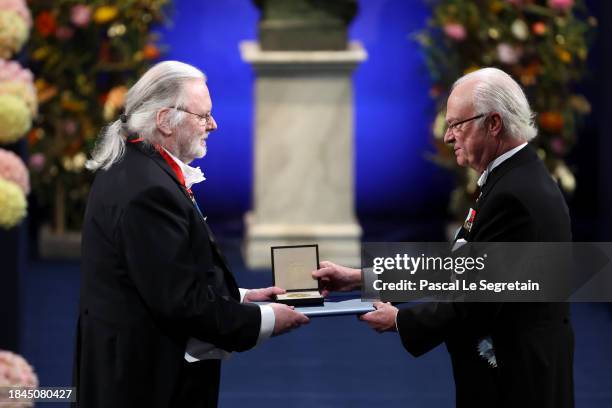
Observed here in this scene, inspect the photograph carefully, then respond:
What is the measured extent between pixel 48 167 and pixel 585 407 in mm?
4507

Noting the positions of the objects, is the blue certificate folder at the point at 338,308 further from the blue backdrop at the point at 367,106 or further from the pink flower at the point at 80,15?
the blue backdrop at the point at 367,106

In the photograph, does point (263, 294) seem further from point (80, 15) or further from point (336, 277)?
point (80, 15)

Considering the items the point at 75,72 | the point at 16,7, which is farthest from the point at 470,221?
the point at 75,72

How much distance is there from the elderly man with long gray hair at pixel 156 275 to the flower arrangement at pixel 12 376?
1490 mm

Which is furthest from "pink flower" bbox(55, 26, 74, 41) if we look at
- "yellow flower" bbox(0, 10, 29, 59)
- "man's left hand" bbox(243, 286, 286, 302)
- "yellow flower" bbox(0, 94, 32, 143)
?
"man's left hand" bbox(243, 286, 286, 302)

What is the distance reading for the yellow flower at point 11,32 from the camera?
4637 mm

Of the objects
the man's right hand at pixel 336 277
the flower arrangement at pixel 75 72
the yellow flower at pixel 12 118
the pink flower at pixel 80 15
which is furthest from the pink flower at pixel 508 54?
the man's right hand at pixel 336 277

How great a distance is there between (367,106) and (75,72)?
2.96m

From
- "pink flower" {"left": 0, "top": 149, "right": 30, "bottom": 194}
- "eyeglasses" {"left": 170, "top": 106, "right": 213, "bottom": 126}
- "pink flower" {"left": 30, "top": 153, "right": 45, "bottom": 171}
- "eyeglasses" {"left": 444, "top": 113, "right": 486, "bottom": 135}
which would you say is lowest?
"pink flower" {"left": 30, "top": 153, "right": 45, "bottom": 171}

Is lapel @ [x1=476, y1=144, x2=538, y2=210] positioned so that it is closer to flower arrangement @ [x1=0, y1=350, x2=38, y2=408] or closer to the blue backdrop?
flower arrangement @ [x1=0, y1=350, x2=38, y2=408]

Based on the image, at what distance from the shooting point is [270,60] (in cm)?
804

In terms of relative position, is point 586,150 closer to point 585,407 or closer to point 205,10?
point 205,10

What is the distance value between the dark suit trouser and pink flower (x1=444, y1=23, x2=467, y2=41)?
5.55 meters

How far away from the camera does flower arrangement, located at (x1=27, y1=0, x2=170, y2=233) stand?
835cm
